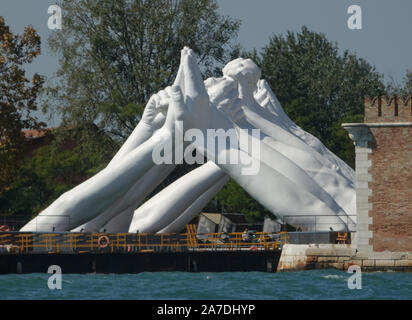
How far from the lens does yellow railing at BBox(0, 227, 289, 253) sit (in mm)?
50531

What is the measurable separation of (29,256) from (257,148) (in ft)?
33.0

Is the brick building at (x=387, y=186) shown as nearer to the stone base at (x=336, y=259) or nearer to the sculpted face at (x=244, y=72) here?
the stone base at (x=336, y=259)

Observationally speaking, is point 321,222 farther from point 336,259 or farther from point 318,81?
point 318,81

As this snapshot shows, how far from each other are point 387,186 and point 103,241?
13483 millimetres

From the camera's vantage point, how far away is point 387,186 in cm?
4284

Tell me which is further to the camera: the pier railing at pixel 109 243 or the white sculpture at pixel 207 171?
the pier railing at pixel 109 243

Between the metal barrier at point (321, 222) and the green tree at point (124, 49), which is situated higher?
the green tree at point (124, 49)

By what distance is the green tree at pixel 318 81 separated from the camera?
81.7 meters

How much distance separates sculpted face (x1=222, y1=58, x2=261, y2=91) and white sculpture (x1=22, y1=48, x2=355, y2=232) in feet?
0.14

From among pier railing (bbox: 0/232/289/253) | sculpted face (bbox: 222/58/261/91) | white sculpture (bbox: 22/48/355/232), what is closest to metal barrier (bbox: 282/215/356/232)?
white sculpture (bbox: 22/48/355/232)

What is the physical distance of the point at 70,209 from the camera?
5141 centimetres

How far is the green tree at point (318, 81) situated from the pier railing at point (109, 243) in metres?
25.2

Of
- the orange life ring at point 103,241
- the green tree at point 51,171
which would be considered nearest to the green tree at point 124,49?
the green tree at point 51,171
